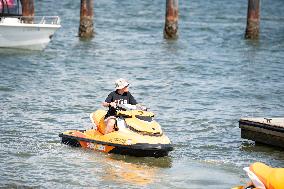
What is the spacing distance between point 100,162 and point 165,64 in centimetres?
2000

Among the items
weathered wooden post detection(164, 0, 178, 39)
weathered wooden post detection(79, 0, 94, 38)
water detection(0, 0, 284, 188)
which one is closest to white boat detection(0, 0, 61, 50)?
water detection(0, 0, 284, 188)

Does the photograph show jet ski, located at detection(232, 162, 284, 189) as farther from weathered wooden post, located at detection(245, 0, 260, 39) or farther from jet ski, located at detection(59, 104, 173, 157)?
weathered wooden post, located at detection(245, 0, 260, 39)

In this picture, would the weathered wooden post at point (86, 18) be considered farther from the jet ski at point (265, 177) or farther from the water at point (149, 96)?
the jet ski at point (265, 177)

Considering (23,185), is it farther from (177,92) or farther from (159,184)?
(177,92)

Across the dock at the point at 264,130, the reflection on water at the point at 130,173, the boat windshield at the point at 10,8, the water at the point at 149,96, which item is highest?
the boat windshield at the point at 10,8

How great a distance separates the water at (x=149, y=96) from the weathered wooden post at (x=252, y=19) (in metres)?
0.78

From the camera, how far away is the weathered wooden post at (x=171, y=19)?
3800cm

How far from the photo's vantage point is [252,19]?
38.6 metres

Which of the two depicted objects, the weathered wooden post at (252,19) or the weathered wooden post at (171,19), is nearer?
the weathered wooden post at (252,19)

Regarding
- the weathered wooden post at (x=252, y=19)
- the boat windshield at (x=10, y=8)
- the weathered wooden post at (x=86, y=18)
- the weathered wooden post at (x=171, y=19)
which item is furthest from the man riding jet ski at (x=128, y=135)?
the weathered wooden post at (x=86, y=18)

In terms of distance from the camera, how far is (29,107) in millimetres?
24000

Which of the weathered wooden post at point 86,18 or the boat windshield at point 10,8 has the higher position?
the boat windshield at point 10,8

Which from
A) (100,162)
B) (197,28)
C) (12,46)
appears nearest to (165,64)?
(12,46)

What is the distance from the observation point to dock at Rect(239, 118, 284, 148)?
17688 millimetres
